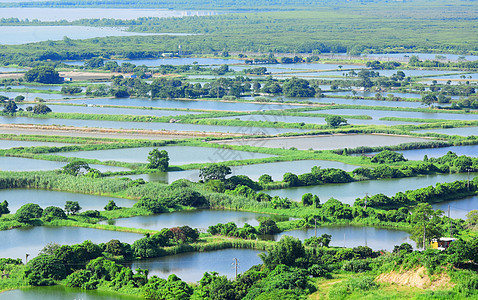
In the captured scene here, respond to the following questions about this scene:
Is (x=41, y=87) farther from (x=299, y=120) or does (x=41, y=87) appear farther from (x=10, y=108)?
(x=299, y=120)

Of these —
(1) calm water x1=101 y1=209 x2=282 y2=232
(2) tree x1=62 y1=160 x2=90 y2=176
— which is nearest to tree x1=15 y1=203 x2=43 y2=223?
(1) calm water x1=101 y1=209 x2=282 y2=232

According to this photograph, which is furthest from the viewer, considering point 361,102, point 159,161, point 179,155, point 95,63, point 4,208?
point 95,63

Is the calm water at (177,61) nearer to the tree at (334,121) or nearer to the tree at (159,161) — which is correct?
the tree at (334,121)

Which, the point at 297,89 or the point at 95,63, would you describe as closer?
the point at 297,89

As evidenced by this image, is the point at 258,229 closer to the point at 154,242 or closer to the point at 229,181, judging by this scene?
the point at 154,242

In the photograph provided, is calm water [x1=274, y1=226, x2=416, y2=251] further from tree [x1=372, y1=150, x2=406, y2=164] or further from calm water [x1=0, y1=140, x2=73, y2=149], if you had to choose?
calm water [x1=0, y1=140, x2=73, y2=149]

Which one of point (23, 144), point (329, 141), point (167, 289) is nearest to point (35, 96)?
point (23, 144)

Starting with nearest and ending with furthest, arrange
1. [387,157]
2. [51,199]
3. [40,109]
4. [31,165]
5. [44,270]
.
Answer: [44,270], [51,199], [31,165], [387,157], [40,109]
